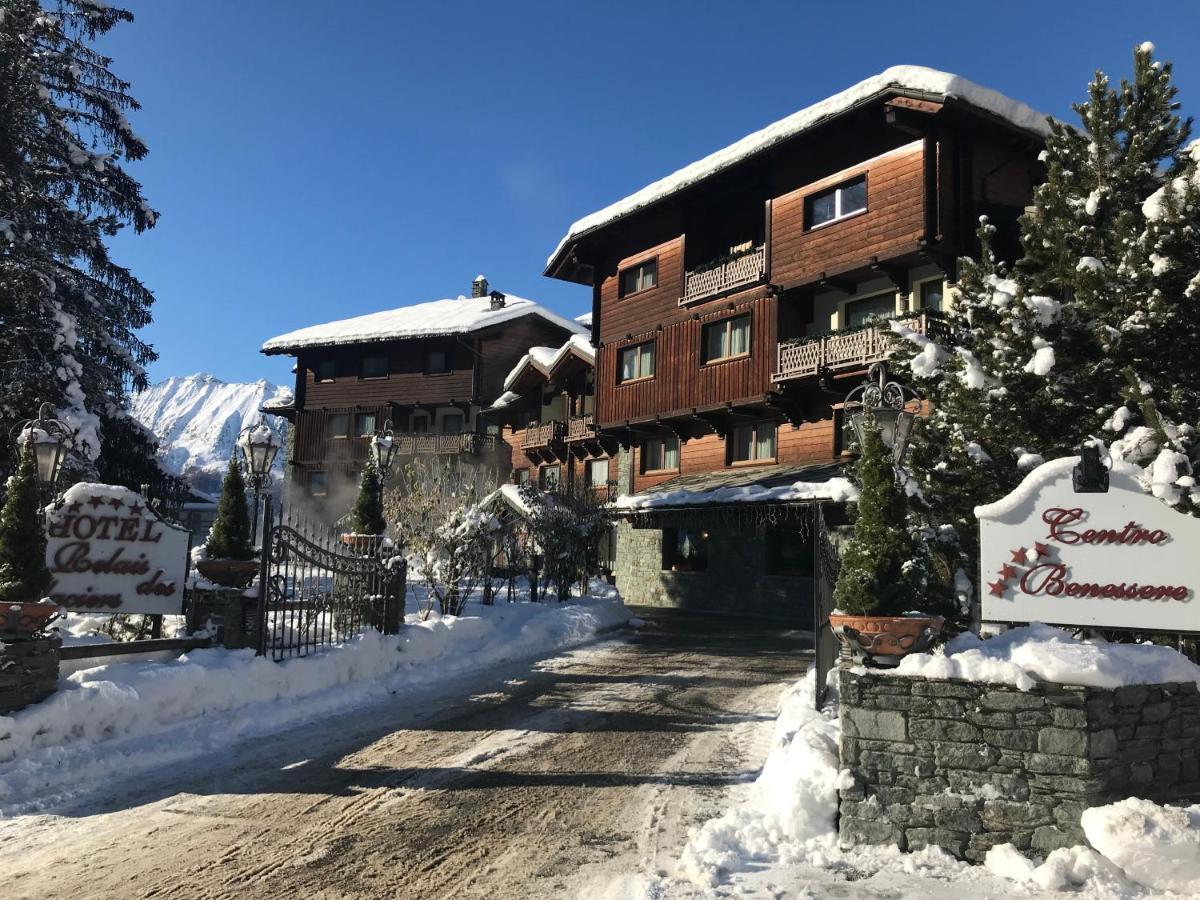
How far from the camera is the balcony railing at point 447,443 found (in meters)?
38.8

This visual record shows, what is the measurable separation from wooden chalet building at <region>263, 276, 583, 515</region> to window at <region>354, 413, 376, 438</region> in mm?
49

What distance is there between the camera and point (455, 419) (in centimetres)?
4181

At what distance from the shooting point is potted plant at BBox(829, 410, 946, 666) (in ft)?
20.1

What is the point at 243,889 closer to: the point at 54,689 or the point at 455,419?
the point at 54,689

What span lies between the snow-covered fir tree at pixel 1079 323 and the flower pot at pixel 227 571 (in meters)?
8.46

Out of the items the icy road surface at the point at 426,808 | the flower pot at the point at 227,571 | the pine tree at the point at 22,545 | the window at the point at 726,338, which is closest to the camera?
the icy road surface at the point at 426,808

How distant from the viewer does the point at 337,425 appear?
4209 cm

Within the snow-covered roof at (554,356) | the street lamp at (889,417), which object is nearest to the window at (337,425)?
the snow-covered roof at (554,356)

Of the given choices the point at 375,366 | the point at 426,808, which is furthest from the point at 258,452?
the point at 375,366

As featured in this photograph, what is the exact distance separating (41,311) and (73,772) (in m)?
12.4

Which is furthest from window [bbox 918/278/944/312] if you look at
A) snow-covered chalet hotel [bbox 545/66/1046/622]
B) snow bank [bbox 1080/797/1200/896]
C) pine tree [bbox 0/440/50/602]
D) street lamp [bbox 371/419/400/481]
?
pine tree [bbox 0/440/50/602]

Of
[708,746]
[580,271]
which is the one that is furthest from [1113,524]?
[580,271]

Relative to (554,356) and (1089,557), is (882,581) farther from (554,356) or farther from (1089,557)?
(554,356)

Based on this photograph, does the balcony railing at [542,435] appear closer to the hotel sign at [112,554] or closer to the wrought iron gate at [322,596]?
the wrought iron gate at [322,596]
